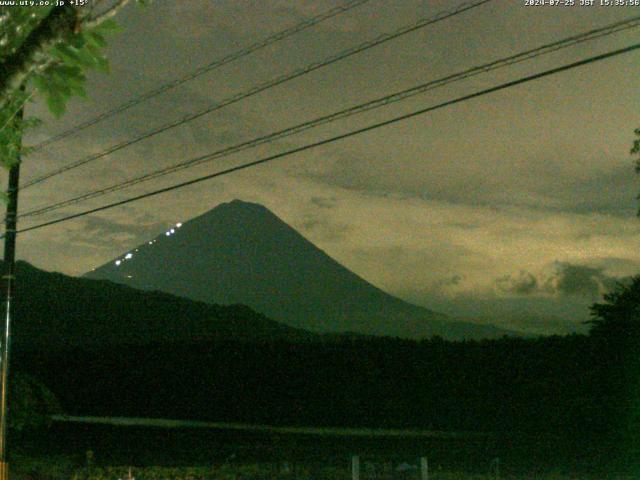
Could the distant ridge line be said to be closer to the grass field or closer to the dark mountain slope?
the grass field

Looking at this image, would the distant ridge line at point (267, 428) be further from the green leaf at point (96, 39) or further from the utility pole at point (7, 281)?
the green leaf at point (96, 39)

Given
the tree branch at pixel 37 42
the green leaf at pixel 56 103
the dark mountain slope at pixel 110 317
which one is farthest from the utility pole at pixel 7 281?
the dark mountain slope at pixel 110 317

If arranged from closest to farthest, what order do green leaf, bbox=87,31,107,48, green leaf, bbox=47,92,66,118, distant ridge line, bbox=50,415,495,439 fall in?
1. green leaf, bbox=87,31,107,48
2. green leaf, bbox=47,92,66,118
3. distant ridge line, bbox=50,415,495,439

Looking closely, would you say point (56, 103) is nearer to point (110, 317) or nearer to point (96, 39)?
point (96, 39)

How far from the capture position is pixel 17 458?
2019 cm

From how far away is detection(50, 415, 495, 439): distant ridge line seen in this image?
1091 inches

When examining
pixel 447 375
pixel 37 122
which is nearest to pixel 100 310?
pixel 447 375

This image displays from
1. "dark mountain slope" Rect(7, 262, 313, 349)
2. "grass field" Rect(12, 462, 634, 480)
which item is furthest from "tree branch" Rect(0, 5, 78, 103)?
"dark mountain slope" Rect(7, 262, 313, 349)

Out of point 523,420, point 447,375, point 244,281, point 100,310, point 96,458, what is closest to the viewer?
point 96,458

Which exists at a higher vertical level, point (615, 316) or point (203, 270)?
point (203, 270)

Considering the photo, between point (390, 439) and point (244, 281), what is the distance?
16236 cm

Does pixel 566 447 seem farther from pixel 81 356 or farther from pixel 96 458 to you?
pixel 81 356

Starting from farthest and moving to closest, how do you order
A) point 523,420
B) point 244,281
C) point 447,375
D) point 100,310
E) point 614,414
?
point 244,281
point 100,310
point 447,375
point 523,420
point 614,414

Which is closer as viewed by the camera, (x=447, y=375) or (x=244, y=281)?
(x=447, y=375)
